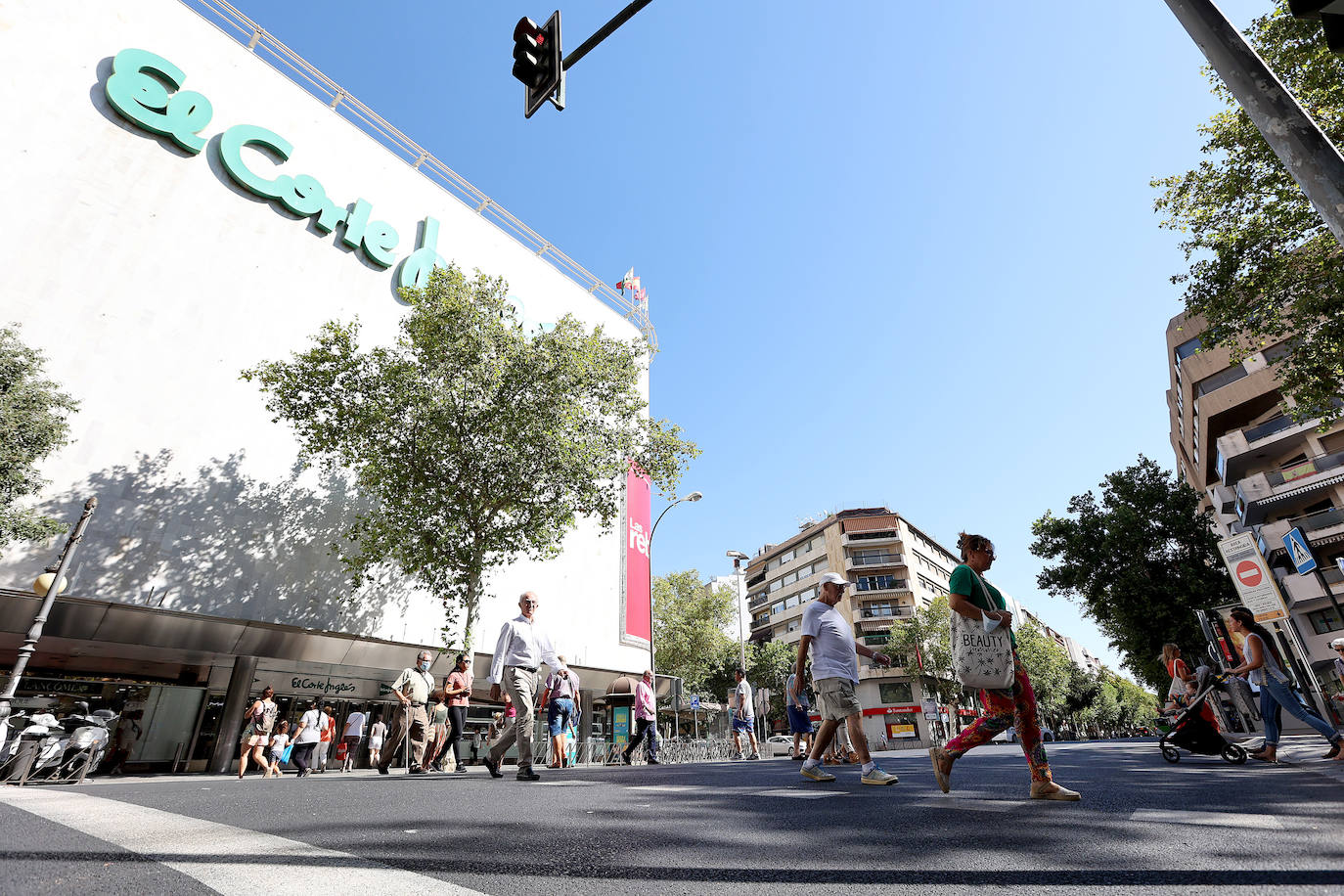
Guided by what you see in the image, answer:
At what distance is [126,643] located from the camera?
13266 millimetres

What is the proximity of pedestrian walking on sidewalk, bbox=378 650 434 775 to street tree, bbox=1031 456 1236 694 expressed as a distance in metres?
26.2

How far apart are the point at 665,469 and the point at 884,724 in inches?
1581

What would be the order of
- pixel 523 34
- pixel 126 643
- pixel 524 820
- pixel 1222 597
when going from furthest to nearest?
pixel 1222 597 < pixel 126 643 < pixel 523 34 < pixel 524 820

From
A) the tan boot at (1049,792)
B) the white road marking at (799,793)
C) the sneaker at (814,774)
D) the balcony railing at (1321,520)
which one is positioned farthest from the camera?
the balcony railing at (1321,520)

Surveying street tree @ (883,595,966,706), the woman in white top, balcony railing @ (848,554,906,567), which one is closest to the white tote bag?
the woman in white top

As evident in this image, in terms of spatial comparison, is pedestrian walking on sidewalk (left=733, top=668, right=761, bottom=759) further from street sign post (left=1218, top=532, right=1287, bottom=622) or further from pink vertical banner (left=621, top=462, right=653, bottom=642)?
street sign post (left=1218, top=532, right=1287, bottom=622)

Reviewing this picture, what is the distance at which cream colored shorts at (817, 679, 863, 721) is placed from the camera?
4.97 m

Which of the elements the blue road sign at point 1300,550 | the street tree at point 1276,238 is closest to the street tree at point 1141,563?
the blue road sign at point 1300,550

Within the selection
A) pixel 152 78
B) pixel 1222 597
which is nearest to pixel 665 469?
pixel 152 78

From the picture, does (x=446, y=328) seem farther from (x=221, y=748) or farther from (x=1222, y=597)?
(x=1222, y=597)

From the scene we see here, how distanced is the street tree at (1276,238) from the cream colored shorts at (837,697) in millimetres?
10262

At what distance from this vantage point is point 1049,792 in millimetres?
3664

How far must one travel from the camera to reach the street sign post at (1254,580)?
1432 cm

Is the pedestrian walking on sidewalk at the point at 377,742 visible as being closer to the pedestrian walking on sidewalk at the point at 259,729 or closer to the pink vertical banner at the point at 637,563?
the pedestrian walking on sidewalk at the point at 259,729
